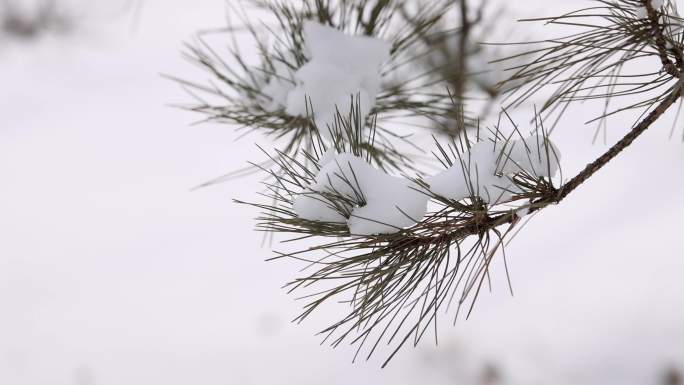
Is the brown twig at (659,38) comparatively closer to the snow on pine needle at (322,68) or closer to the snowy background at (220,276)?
the snow on pine needle at (322,68)

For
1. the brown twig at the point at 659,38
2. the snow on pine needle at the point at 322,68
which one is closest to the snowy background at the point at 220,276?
the snow on pine needle at the point at 322,68

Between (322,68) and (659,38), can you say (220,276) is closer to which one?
(322,68)

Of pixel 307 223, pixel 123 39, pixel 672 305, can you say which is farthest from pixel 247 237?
pixel 307 223

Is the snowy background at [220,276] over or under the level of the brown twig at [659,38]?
over

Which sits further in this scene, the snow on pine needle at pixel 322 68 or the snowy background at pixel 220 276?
the snowy background at pixel 220 276

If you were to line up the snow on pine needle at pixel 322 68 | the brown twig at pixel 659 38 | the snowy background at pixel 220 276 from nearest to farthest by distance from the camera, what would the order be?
the brown twig at pixel 659 38 → the snow on pine needle at pixel 322 68 → the snowy background at pixel 220 276

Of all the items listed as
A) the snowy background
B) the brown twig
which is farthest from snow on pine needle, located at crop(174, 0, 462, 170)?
the snowy background

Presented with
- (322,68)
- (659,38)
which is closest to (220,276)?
(322,68)

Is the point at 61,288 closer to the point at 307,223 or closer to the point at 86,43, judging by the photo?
the point at 86,43

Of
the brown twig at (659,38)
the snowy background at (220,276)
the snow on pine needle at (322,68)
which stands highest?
the snowy background at (220,276)
